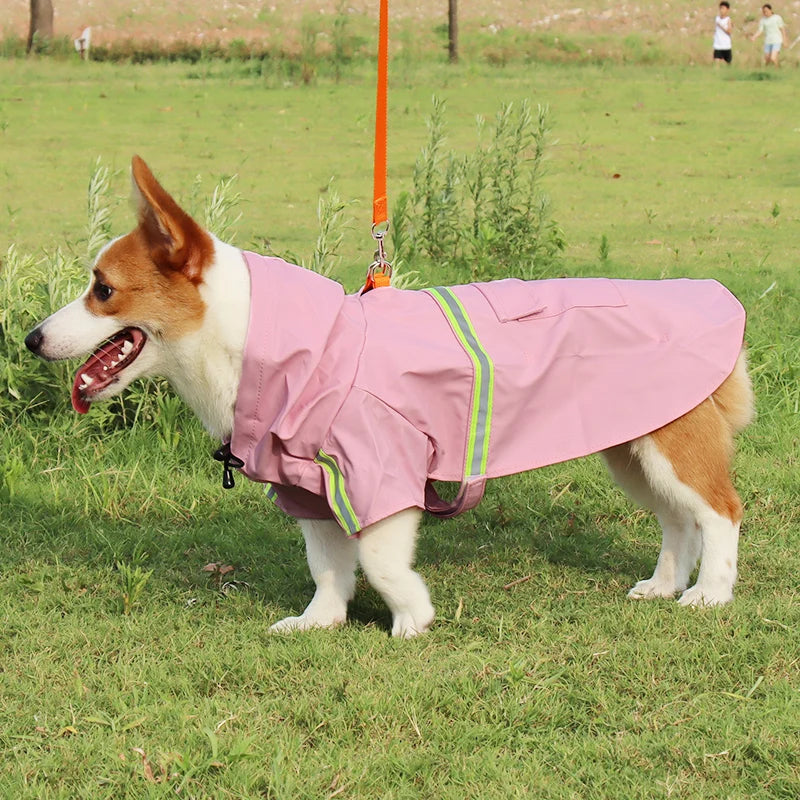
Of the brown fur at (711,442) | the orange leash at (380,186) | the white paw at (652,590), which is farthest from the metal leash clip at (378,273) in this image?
the white paw at (652,590)

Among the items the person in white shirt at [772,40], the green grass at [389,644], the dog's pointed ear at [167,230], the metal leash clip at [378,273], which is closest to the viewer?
the green grass at [389,644]

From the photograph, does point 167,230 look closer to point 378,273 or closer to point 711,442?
point 378,273

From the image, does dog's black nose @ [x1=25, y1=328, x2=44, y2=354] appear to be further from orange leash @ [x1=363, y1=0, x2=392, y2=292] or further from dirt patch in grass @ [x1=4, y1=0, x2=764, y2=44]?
dirt patch in grass @ [x1=4, y1=0, x2=764, y2=44]

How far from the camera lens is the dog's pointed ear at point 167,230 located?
3.28 metres

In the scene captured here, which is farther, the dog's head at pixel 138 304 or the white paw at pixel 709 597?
the white paw at pixel 709 597

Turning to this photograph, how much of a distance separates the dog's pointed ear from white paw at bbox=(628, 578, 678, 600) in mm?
1874

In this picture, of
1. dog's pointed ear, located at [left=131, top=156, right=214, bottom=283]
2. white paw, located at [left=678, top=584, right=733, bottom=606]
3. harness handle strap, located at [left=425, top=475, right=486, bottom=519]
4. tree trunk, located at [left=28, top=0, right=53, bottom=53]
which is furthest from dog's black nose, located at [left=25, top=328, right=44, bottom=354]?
tree trunk, located at [left=28, top=0, right=53, bottom=53]

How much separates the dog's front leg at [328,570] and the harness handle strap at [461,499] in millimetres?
303

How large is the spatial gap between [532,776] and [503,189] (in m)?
5.54

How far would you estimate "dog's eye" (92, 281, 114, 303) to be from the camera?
3.51 metres

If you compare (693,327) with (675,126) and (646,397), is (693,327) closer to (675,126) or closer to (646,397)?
(646,397)

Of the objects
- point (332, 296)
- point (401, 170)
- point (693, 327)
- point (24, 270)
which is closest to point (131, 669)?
point (332, 296)

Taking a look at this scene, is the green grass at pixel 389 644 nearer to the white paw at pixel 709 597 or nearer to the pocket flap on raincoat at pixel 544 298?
the white paw at pixel 709 597

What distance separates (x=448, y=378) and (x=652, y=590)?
1175 mm
